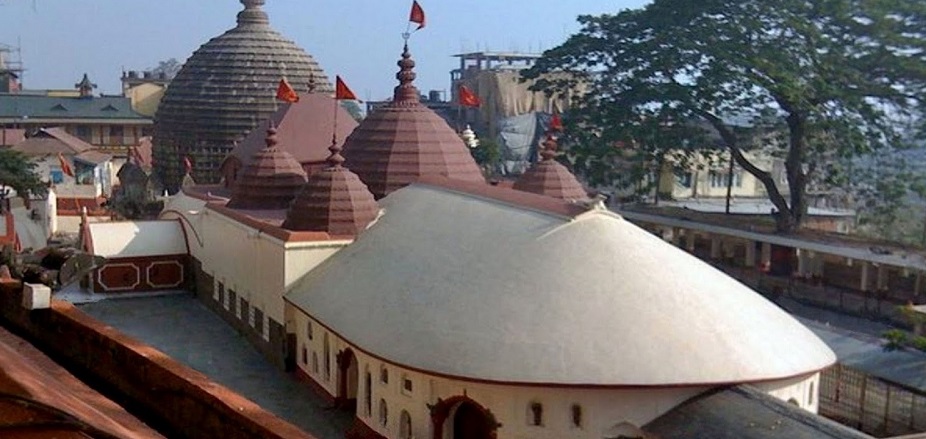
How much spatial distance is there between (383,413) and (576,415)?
3.38m

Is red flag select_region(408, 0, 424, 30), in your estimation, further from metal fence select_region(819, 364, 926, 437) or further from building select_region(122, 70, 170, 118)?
building select_region(122, 70, 170, 118)

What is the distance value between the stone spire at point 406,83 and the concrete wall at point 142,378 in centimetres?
1369

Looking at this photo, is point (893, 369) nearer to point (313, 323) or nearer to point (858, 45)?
point (313, 323)

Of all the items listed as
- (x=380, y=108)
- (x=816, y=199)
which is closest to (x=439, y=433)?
(x=380, y=108)

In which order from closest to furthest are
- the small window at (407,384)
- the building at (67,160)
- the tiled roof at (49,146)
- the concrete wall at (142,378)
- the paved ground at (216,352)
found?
the concrete wall at (142,378), the small window at (407,384), the paved ground at (216,352), the building at (67,160), the tiled roof at (49,146)

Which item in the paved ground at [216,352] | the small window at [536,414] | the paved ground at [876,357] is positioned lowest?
the paved ground at [216,352]

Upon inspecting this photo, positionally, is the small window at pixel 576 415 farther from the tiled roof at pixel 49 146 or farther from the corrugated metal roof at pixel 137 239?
the tiled roof at pixel 49 146

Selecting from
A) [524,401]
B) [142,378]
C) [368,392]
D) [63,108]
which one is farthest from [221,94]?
[63,108]

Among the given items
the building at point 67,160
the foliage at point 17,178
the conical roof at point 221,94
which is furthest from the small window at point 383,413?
the foliage at point 17,178

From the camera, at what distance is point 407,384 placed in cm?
1459

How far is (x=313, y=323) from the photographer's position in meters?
18.1

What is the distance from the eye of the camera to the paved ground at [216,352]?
16.9 meters

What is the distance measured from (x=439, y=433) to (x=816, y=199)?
39.3 metres

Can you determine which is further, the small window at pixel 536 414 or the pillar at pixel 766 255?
the pillar at pixel 766 255
